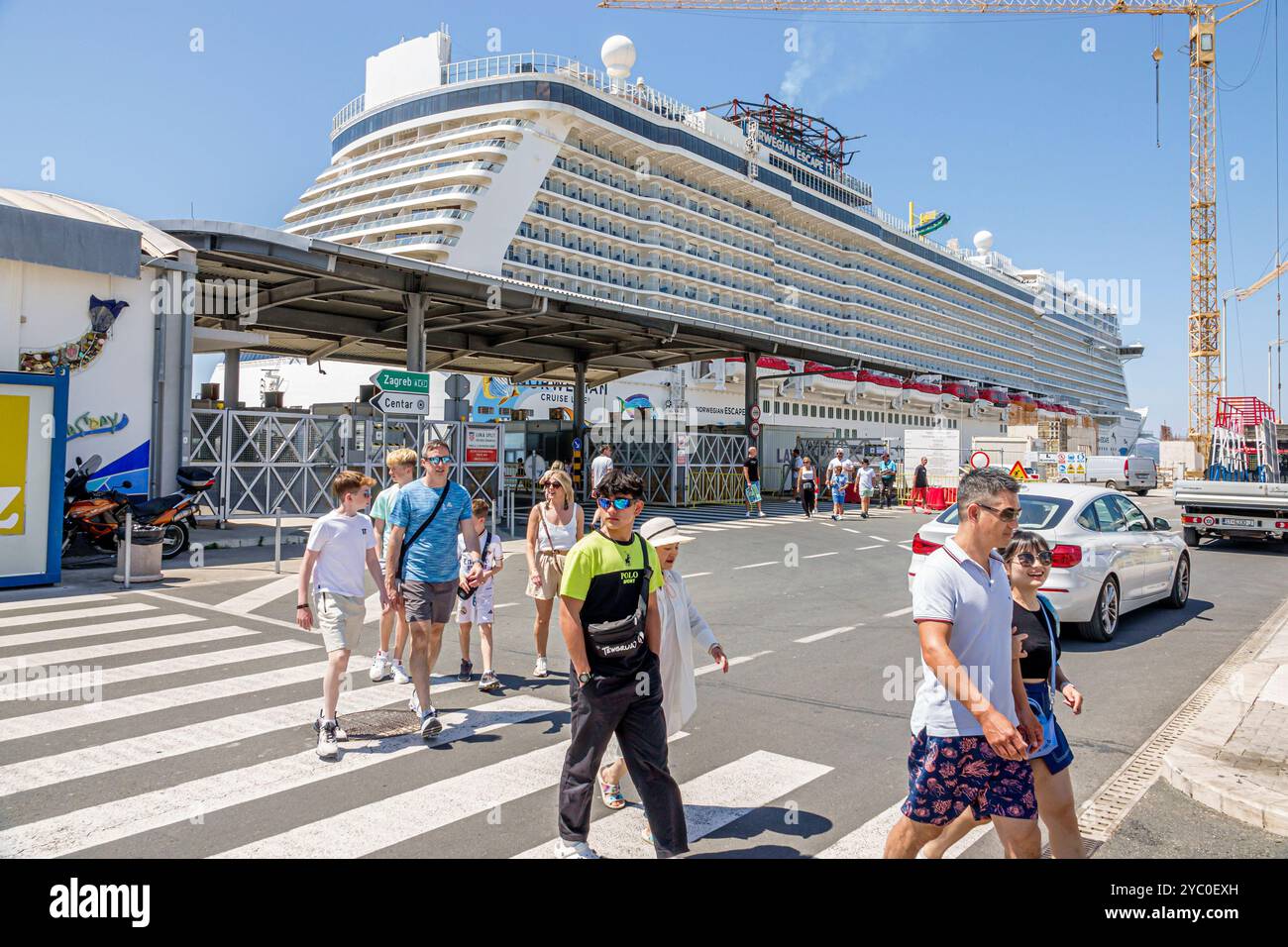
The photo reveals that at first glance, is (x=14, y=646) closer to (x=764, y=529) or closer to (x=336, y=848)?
(x=336, y=848)

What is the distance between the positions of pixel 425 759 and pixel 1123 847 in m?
3.63

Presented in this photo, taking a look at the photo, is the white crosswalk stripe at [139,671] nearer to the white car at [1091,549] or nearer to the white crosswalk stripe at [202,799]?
the white crosswalk stripe at [202,799]

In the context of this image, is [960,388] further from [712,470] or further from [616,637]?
[616,637]

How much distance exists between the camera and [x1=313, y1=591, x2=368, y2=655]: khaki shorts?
17.5 ft

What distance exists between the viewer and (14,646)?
7.65 m

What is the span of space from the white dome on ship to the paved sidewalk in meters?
65.3

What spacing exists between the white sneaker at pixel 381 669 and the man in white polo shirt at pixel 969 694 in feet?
16.2

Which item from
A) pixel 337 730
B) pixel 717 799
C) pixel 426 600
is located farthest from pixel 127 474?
pixel 717 799

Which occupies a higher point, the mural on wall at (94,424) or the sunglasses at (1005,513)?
the mural on wall at (94,424)

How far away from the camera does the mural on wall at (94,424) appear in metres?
13.1

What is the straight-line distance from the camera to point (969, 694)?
9.54 feet

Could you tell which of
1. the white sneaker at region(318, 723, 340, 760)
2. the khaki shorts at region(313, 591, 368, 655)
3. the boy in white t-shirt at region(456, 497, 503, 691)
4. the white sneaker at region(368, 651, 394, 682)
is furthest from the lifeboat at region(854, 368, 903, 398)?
the white sneaker at region(318, 723, 340, 760)

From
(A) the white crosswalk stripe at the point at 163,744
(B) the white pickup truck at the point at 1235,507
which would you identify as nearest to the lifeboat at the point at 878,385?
(B) the white pickup truck at the point at 1235,507
